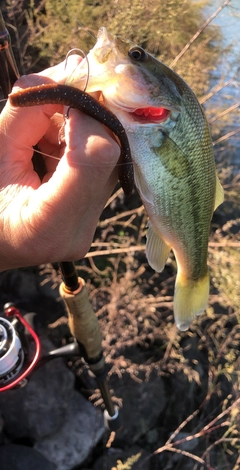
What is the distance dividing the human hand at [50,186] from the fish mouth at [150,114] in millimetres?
214

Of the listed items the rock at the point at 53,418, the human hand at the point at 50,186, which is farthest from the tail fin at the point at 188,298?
the rock at the point at 53,418

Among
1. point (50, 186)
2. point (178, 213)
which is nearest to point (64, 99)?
point (50, 186)

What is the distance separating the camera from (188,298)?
1.73m

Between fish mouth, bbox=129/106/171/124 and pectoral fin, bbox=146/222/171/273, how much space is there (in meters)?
0.41

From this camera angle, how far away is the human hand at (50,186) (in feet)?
3.30

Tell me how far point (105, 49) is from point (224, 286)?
7.28ft

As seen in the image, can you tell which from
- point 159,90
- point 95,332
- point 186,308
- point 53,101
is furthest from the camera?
point 95,332

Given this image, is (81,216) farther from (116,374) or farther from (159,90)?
(116,374)

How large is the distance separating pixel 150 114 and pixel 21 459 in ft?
8.32

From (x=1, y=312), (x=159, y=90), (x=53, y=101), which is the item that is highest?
(x=53, y=101)

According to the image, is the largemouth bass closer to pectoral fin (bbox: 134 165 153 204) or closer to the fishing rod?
pectoral fin (bbox: 134 165 153 204)

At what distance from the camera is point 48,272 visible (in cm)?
328

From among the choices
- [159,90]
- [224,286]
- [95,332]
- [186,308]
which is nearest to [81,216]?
[159,90]

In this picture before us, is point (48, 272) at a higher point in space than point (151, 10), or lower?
lower
